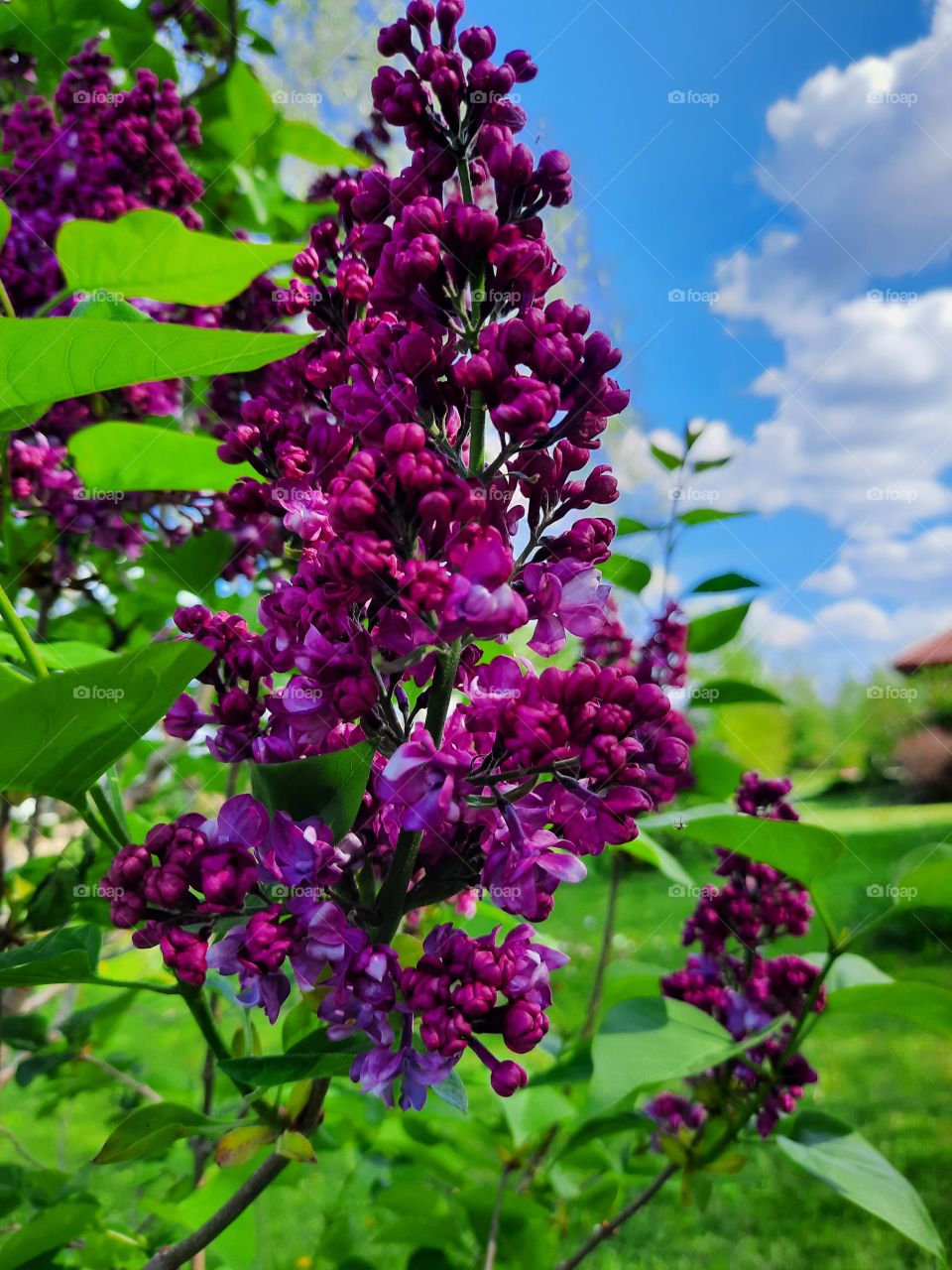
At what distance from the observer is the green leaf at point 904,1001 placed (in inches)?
48.9

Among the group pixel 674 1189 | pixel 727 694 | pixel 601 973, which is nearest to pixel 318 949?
pixel 727 694

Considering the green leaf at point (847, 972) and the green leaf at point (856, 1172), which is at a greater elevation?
the green leaf at point (847, 972)

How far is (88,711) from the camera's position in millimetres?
675

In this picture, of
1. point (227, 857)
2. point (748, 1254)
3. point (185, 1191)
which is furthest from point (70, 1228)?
point (748, 1254)

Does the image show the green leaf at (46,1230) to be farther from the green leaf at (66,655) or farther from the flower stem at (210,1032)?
the green leaf at (66,655)

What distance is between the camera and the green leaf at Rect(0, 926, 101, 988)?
0.78 metres

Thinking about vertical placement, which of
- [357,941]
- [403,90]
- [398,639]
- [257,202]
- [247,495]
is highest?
[257,202]

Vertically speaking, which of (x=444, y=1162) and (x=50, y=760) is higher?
(x=50, y=760)

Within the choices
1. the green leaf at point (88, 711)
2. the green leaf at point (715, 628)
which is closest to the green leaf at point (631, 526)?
the green leaf at point (715, 628)

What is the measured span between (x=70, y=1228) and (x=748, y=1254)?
9.90 ft

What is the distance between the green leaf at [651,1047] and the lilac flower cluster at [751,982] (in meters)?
0.10

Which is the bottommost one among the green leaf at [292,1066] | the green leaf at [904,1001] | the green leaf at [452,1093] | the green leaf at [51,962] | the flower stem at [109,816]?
the green leaf at [452,1093]

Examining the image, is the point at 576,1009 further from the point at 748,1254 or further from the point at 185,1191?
the point at 185,1191

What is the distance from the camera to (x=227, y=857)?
0.71m
